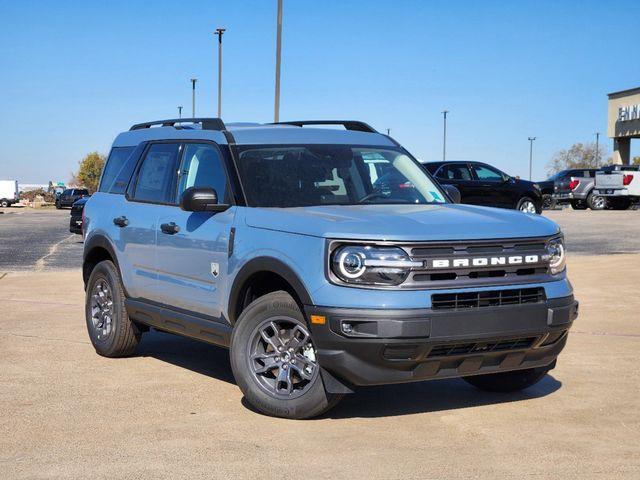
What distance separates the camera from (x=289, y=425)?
6.12m

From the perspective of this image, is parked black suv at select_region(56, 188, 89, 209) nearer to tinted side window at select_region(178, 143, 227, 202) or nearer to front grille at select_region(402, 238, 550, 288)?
tinted side window at select_region(178, 143, 227, 202)

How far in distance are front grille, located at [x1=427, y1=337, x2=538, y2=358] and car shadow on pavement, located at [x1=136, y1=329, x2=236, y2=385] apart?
215cm

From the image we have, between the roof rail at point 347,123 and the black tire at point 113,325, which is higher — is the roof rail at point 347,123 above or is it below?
above

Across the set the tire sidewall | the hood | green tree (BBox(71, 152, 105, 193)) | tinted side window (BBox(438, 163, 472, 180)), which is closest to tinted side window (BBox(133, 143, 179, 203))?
the tire sidewall

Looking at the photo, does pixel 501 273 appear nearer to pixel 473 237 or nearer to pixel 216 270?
pixel 473 237

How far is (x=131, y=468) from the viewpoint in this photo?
203 inches

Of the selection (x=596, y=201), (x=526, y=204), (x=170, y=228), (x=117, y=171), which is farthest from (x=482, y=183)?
(x=170, y=228)

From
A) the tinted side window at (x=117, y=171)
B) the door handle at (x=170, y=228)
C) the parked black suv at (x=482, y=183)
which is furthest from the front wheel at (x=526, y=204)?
the door handle at (x=170, y=228)

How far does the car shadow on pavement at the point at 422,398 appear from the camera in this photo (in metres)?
6.53

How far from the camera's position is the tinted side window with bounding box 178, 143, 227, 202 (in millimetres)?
7206

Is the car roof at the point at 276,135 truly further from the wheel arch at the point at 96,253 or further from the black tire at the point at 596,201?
the black tire at the point at 596,201

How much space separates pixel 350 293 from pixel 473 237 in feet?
2.63

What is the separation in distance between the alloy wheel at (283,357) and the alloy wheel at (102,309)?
95.7 inches

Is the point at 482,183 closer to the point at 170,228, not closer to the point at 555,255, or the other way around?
the point at 170,228
